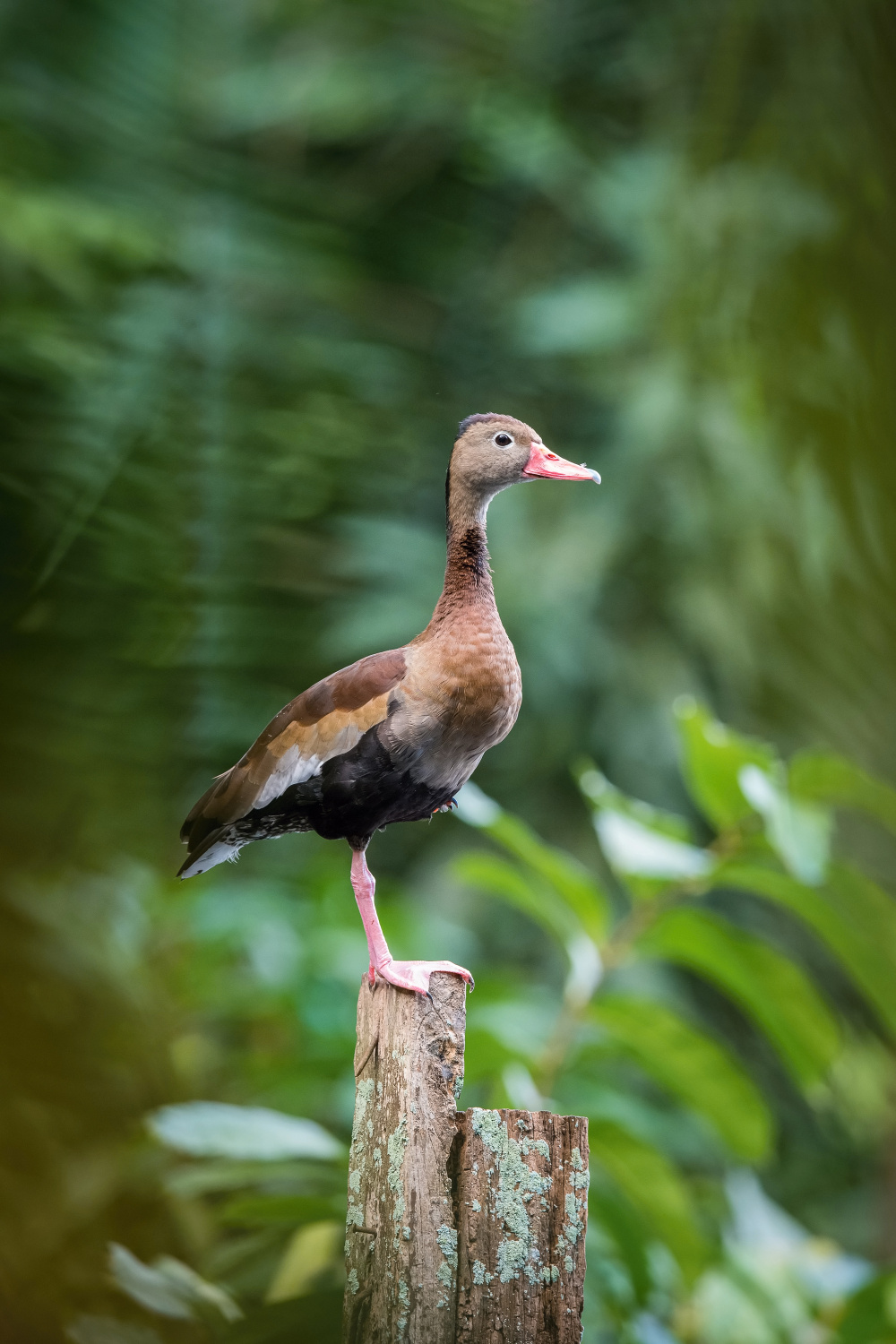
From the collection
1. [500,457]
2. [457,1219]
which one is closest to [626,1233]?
[457,1219]

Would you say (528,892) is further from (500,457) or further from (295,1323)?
(500,457)

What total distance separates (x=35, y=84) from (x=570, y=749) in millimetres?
1505

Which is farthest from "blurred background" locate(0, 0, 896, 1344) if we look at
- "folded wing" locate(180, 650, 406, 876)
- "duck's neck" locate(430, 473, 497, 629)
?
"duck's neck" locate(430, 473, 497, 629)

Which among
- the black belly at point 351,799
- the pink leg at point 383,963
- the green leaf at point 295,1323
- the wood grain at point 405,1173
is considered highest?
the black belly at point 351,799

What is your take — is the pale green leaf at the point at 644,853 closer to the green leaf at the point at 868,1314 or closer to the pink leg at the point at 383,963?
the pink leg at the point at 383,963

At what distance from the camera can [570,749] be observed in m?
2.41

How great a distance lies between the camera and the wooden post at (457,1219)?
2.50 feet

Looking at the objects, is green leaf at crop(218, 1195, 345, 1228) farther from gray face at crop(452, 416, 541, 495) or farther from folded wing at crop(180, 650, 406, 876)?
gray face at crop(452, 416, 541, 495)

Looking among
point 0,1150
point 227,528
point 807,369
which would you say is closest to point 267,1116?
point 0,1150

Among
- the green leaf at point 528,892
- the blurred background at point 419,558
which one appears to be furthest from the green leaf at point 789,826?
the green leaf at point 528,892

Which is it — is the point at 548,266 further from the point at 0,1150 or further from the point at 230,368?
the point at 0,1150

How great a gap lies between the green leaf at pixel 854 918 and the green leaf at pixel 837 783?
0.07m

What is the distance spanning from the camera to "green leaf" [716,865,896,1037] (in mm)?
1130

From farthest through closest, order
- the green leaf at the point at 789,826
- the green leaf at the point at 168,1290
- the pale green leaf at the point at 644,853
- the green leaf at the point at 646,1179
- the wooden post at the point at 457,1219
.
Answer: the green leaf at the point at 646,1179 → the pale green leaf at the point at 644,853 → the green leaf at the point at 789,826 → the green leaf at the point at 168,1290 → the wooden post at the point at 457,1219
